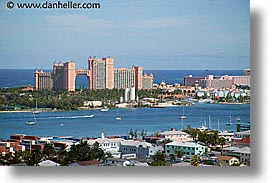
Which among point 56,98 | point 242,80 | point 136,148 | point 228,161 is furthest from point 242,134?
point 56,98

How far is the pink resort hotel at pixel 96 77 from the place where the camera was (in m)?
4.38

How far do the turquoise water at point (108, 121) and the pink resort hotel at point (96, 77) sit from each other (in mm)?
201

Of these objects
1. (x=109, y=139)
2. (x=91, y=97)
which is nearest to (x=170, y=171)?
(x=109, y=139)

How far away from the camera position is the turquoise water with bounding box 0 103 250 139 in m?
4.34

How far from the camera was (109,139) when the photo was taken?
4.35 m

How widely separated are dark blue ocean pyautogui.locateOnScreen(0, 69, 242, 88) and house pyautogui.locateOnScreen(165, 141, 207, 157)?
1.53ft

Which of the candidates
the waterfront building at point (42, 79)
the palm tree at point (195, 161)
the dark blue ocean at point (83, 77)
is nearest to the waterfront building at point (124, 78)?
the dark blue ocean at point (83, 77)

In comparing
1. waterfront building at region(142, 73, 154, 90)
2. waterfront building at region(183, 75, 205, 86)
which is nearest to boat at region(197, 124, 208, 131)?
waterfront building at region(183, 75, 205, 86)

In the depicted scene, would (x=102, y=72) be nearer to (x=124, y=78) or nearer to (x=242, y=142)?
(x=124, y=78)

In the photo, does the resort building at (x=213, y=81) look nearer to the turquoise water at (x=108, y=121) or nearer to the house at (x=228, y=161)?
the turquoise water at (x=108, y=121)

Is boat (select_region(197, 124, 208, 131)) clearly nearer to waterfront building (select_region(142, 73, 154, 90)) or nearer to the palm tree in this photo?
the palm tree

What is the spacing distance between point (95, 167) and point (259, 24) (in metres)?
1.57

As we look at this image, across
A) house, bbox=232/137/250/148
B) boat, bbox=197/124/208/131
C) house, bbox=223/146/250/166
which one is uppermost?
boat, bbox=197/124/208/131

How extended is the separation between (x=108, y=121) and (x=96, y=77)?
36 centimetres
